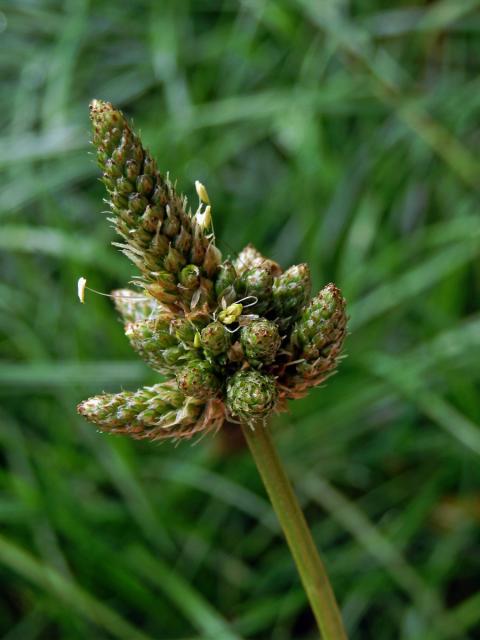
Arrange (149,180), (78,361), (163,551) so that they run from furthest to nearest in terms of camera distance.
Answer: (78,361) → (163,551) → (149,180)

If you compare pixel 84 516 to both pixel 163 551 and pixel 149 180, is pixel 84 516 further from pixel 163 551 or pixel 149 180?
pixel 149 180

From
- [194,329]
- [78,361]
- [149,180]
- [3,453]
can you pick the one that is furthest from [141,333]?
[3,453]

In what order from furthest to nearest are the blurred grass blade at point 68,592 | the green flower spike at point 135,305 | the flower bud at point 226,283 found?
the blurred grass blade at point 68,592 < the green flower spike at point 135,305 < the flower bud at point 226,283

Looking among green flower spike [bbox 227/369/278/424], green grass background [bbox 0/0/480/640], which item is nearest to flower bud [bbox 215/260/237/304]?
green flower spike [bbox 227/369/278/424]

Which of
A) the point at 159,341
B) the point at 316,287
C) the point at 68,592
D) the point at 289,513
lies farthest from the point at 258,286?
the point at 316,287

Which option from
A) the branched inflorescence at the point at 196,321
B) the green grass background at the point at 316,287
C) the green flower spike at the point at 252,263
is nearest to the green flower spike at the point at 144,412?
the branched inflorescence at the point at 196,321

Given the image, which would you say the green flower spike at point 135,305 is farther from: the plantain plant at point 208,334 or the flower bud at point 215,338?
the flower bud at point 215,338
